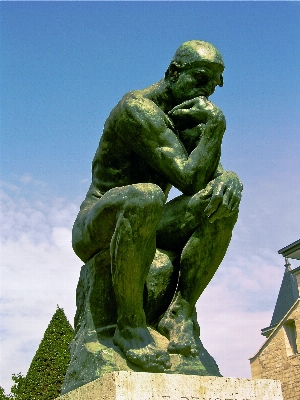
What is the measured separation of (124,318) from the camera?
348 cm

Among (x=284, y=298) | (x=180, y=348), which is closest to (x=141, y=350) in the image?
(x=180, y=348)

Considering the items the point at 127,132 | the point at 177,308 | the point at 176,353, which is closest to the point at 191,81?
the point at 127,132

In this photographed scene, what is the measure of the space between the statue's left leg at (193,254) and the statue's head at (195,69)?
834mm

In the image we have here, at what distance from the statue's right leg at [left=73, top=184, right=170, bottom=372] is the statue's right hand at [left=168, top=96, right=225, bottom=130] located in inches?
31.4

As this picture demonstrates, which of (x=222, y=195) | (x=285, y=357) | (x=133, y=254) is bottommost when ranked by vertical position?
(x=133, y=254)

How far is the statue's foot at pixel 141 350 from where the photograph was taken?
10.8 ft

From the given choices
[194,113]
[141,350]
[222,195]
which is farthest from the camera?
[194,113]

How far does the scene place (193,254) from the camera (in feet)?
12.6

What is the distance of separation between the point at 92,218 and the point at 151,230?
48cm

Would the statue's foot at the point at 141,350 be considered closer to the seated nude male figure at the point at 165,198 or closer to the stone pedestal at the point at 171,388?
the seated nude male figure at the point at 165,198

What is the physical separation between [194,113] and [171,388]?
1903 millimetres

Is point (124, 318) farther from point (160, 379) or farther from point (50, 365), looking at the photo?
point (50, 365)

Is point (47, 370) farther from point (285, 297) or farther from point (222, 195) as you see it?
point (285, 297)

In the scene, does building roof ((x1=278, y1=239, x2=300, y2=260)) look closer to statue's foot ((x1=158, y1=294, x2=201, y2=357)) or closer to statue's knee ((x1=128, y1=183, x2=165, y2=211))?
statue's foot ((x1=158, y1=294, x2=201, y2=357))
